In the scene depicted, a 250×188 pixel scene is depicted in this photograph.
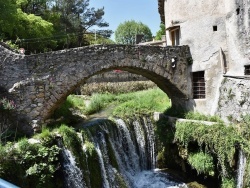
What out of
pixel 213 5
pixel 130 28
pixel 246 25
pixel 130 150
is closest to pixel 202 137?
pixel 130 150

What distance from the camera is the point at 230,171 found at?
8.39 m

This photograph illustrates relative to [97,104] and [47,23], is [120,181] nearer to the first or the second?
[97,104]

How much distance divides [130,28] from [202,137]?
36386 millimetres

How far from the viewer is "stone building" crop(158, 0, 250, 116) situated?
931cm

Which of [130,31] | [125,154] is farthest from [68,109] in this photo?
[130,31]

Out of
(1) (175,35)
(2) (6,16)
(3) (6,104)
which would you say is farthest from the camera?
(2) (6,16)

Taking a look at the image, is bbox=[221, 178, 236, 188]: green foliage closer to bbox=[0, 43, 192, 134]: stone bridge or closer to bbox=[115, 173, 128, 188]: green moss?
bbox=[115, 173, 128, 188]: green moss

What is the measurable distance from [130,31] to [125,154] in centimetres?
3524

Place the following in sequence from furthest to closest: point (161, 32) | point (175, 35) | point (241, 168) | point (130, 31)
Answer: point (130, 31) → point (161, 32) → point (175, 35) → point (241, 168)

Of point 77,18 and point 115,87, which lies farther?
point 77,18

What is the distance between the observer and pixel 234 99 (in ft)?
30.3

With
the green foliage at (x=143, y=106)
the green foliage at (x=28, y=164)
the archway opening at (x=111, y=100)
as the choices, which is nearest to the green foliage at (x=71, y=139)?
the green foliage at (x=28, y=164)

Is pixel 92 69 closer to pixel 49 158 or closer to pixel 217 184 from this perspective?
pixel 49 158

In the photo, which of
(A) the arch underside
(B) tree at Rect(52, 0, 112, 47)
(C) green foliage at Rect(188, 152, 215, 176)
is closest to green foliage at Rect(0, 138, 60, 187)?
(A) the arch underside
